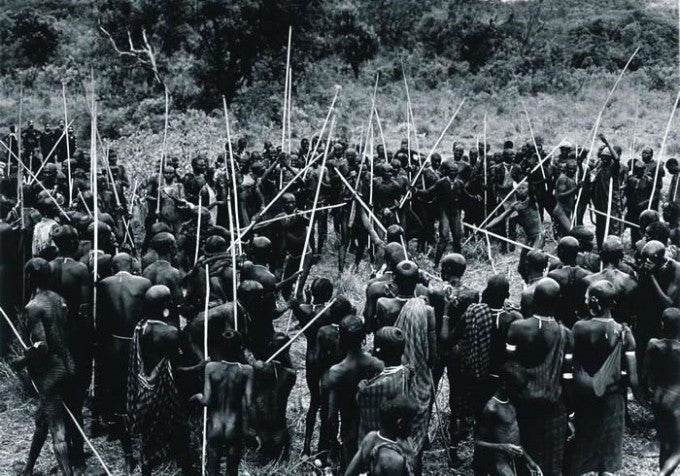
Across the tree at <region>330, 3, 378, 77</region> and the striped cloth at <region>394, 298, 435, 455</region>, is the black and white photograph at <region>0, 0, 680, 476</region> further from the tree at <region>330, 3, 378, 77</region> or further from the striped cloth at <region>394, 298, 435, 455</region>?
the tree at <region>330, 3, 378, 77</region>

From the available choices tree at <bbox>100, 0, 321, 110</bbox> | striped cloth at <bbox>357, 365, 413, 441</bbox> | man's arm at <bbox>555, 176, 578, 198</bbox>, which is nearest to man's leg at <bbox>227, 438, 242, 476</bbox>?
striped cloth at <bbox>357, 365, 413, 441</bbox>

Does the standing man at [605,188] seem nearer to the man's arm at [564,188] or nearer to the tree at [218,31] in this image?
the man's arm at [564,188]

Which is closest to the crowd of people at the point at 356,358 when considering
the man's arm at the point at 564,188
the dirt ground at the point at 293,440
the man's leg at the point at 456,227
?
the dirt ground at the point at 293,440

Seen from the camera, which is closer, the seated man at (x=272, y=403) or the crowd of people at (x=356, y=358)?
the crowd of people at (x=356, y=358)

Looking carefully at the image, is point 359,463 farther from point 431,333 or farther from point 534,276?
point 534,276

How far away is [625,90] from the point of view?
28.7 m

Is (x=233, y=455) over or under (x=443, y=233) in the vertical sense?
under


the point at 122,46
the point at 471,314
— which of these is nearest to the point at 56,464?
the point at 471,314

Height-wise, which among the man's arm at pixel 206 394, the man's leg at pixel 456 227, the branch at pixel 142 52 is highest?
the branch at pixel 142 52

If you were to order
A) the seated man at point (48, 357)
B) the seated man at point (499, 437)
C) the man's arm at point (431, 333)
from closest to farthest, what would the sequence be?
1. the seated man at point (499, 437)
2. the seated man at point (48, 357)
3. the man's arm at point (431, 333)

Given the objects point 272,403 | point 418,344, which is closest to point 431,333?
point 418,344

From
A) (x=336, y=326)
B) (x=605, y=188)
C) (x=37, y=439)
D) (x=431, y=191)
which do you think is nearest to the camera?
(x=336, y=326)

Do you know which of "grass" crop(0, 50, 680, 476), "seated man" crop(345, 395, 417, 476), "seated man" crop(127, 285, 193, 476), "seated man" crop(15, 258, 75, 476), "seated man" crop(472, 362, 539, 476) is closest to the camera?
"seated man" crop(345, 395, 417, 476)

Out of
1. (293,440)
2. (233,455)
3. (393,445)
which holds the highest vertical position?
(393,445)
